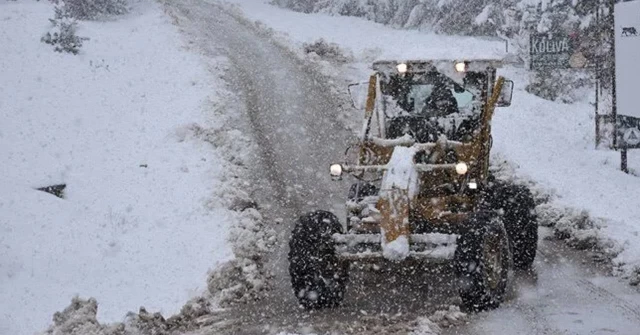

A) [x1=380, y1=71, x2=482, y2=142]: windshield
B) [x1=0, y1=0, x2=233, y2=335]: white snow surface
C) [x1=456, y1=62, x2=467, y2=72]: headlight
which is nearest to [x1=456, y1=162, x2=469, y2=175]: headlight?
[x1=380, y1=71, x2=482, y2=142]: windshield

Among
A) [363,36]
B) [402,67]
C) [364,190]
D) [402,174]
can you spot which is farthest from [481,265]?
[363,36]

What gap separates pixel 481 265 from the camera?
703cm

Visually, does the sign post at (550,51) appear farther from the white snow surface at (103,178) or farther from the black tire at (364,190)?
the black tire at (364,190)

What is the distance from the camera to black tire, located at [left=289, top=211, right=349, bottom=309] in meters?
7.43

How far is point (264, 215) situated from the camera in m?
12.2

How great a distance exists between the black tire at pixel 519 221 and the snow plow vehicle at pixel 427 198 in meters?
0.01

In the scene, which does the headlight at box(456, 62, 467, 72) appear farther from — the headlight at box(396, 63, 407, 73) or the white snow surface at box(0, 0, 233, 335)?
the white snow surface at box(0, 0, 233, 335)

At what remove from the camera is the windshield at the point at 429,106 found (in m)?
8.78

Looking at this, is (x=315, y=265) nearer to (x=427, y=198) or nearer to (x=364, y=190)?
(x=427, y=198)

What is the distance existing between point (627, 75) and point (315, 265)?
30.8 ft

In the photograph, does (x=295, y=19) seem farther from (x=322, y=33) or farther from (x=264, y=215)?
(x=264, y=215)

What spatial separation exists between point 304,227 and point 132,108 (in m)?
11.3

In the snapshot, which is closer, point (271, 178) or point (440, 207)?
point (440, 207)

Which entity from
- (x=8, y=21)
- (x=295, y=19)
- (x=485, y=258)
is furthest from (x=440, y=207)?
(x=295, y=19)
